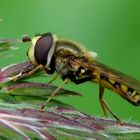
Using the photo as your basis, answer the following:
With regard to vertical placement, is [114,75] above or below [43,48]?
below

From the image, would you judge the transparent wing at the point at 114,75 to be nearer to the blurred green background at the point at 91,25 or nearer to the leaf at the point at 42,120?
the leaf at the point at 42,120

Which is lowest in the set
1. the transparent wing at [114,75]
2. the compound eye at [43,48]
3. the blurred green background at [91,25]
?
the blurred green background at [91,25]

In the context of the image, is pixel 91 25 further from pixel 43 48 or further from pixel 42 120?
pixel 42 120

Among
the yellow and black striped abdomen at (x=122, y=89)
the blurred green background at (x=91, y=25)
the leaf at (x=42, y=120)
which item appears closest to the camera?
the leaf at (x=42, y=120)

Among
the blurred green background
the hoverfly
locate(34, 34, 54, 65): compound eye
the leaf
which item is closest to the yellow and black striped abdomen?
the hoverfly

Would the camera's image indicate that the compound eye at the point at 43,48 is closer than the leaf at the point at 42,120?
No

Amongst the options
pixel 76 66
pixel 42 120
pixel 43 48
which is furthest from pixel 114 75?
pixel 42 120

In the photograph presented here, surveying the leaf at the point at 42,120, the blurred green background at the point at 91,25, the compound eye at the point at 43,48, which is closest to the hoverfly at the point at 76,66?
the compound eye at the point at 43,48

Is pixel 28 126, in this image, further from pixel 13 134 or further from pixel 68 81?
pixel 68 81
